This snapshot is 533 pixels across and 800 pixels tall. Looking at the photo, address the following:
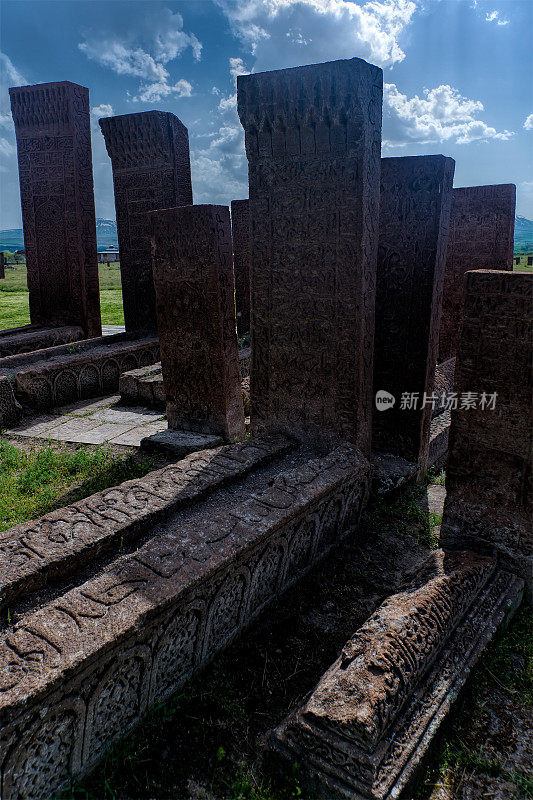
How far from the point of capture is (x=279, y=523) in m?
2.73

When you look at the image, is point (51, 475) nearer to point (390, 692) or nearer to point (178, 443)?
point (178, 443)

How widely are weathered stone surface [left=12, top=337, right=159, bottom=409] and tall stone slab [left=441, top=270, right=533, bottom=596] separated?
4886 mm

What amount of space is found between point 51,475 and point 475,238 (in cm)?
640

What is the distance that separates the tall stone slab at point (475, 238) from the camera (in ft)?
23.8

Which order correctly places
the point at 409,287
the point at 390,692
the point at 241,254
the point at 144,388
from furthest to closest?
1. the point at 241,254
2. the point at 144,388
3. the point at 409,287
4. the point at 390,692

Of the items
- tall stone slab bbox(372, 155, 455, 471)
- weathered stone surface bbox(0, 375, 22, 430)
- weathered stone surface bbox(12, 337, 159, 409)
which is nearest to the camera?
tall stone slab bbox(372, 155, 455, 471)

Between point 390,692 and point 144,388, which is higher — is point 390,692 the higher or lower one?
the lower one

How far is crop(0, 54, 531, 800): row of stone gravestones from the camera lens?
6.07ft

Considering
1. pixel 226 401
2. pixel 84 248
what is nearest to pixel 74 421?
pixel 226 401

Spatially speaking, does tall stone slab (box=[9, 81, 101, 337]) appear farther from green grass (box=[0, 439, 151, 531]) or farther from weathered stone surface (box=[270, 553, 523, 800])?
weathered stone surface (box=[270, 553, 523, 800])

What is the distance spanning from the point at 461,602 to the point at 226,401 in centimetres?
288

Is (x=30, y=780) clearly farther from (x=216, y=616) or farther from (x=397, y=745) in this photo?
(x=397, y=745)

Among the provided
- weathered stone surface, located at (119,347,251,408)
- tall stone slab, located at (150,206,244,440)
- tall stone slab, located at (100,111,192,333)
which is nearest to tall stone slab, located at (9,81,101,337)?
tall stone slab, located at (100,111,192,333)

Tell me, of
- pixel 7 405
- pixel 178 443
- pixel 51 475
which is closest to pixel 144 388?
pixel 7 405
